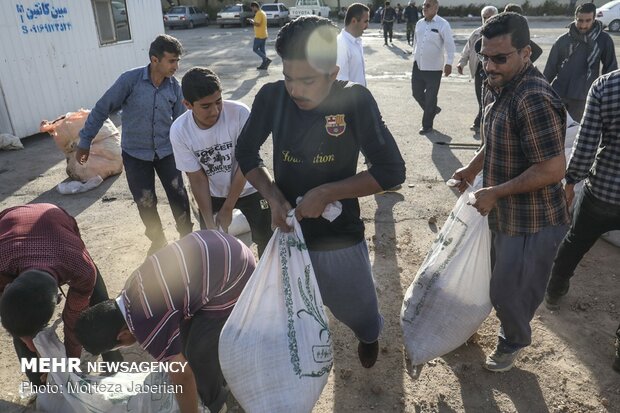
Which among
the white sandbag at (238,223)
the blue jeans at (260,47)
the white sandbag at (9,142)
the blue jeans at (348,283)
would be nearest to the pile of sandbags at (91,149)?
the white sandbag at (9,142)

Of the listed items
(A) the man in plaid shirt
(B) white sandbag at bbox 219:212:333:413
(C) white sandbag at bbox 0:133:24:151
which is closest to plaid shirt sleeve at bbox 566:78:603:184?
(A) the man in plaid shirt

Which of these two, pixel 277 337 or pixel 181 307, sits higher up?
pixel 181 307

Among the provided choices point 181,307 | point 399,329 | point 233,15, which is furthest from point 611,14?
point 181,307

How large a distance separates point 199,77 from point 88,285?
1199 millimetres

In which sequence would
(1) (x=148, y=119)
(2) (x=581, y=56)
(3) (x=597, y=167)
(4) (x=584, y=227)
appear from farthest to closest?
(2) (x=581, y=56) → (1) (x=148, y=119) → (4) (x=584, y=227) → (3) (x=597, y=167)

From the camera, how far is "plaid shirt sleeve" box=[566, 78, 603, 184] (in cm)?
227

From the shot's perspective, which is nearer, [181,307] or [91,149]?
[181,307]

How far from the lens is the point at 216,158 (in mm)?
2762

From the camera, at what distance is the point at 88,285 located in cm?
199

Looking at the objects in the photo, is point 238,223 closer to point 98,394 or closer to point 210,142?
point 210,142

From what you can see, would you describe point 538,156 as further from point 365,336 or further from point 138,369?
point 138,369

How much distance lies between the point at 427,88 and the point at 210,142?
4.37 metres

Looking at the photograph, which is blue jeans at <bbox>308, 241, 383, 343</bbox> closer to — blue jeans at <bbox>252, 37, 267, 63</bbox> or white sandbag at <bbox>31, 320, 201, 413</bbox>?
white sandbag at <bbox>31, 320, 201, 413</bbox>

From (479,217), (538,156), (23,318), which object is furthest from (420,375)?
(23,318)
